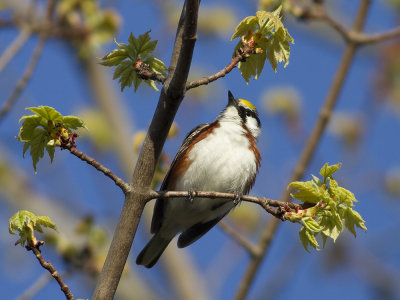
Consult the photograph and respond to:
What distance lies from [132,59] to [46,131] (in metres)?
0.64

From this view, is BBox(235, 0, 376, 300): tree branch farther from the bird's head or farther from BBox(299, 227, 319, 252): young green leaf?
BBox(299, 227, 319, 252): young green leaf

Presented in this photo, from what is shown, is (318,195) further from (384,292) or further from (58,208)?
(58,208)

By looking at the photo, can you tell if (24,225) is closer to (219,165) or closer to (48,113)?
(48,113)

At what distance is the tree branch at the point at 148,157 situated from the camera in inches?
102

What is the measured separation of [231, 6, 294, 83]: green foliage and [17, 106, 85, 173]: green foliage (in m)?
0.94

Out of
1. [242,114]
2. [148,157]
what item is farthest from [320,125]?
[148,157]

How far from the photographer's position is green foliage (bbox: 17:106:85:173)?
2.71 metres

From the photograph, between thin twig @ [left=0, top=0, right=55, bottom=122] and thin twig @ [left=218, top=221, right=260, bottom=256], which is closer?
thin twig @ [left=0, top=0, right=55, bottom=122]

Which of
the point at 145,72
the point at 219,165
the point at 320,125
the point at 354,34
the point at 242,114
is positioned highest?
the point at 354,34

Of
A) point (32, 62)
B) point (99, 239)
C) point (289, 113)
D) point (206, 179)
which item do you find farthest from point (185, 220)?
point (289, 113)

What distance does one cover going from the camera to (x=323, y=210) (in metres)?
2.89

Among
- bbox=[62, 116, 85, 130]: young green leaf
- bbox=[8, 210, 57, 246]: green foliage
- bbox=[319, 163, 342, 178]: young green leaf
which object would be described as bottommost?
bbox=[8, 210, 57, 246]: green foliage

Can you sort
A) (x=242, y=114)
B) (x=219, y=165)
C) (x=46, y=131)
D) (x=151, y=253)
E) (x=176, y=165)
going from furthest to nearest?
(x=242, y=114), (x=151, y=253), (x=176, y=165), (x=219, y=165), (x=46, y=131)

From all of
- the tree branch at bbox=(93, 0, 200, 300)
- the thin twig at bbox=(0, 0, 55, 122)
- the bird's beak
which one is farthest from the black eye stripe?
the tree branch at bbox=(93, 0, 200, 300)
